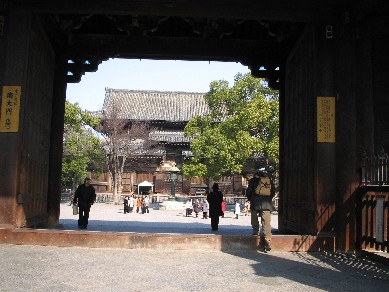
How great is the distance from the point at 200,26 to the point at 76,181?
34439 mm

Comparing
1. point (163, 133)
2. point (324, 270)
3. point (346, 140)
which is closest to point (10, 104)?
point (324, 270)

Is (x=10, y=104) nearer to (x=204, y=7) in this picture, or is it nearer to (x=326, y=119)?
(x=204, y=7)

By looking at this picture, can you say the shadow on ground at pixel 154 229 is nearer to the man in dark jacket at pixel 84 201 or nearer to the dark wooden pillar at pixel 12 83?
the man in dark jacket at pixel 84 201

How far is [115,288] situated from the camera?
561 cm

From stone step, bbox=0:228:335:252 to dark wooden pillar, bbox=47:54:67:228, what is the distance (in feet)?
10.8

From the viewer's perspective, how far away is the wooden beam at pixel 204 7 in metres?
9.50

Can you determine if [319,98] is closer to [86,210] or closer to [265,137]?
[86,210]

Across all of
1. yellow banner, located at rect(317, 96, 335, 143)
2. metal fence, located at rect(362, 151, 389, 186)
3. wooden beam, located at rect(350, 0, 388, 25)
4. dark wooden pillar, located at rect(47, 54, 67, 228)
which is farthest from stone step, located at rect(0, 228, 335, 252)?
wooden beam, located at rect(350, 0, 388, 25)

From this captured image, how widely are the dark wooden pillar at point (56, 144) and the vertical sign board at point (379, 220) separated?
8356 mm

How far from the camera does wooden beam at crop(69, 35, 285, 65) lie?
1216 centimetres

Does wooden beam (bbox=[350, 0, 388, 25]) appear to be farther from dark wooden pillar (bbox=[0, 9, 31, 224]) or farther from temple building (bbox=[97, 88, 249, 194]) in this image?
temple building (bbox=[97, 88, 249, 194])

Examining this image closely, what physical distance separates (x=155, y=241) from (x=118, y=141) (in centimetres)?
3445

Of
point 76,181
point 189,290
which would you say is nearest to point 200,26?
point 189,290

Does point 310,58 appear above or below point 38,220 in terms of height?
above
